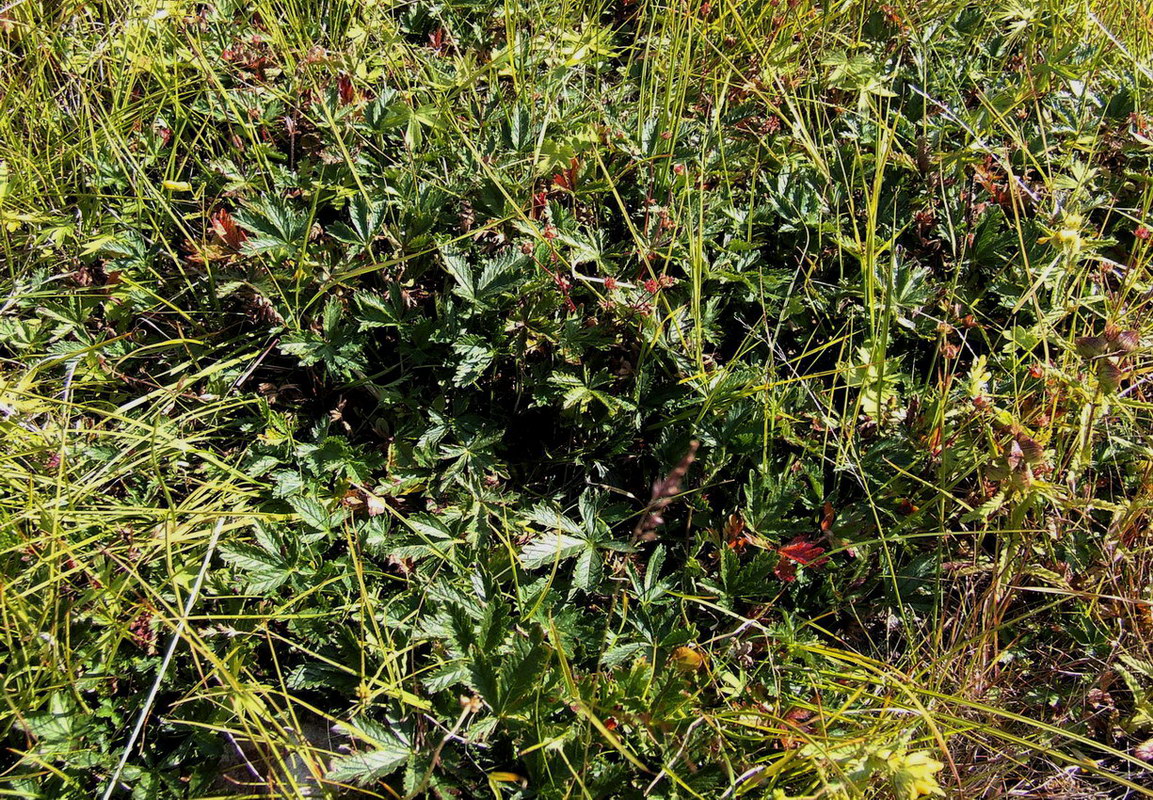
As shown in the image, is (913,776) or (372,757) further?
(372,757)

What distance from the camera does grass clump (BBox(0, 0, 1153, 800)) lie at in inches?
61.1

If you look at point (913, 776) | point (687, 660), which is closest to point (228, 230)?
point (687, 660)

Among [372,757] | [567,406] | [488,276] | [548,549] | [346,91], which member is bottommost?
[372,757]

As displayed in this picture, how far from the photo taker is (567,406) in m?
1.83

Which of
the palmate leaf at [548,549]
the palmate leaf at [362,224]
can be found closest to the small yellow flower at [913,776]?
the palmate leaf at [548,549]

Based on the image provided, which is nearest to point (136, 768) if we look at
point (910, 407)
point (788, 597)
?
point (788, 597)

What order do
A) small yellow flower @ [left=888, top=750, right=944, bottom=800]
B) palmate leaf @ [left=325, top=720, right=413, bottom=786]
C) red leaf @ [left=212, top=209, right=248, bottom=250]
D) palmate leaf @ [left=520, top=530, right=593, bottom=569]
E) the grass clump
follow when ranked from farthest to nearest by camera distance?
1. red leaf @ [left=212, top=209, right=248, bottom=250]
2. palmate leaf @ [left=520, top=530, right=593, bottom=569]
3. the grass clump
4. palmate leaf @ [left=325, top=720, right=413, bottom=786]
5. small yellow flower @ [left=888, top=750, right=944, bottom=800]

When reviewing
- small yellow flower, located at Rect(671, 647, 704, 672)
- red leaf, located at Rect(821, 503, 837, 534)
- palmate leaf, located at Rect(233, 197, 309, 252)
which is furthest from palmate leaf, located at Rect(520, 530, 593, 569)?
palmate leaf, located at Rect(233, 197, 309, 252)

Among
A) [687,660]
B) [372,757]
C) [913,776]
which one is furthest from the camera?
[687,660]

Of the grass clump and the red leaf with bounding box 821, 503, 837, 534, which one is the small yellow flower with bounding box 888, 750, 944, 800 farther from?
the red leaf with bounding box 821, 503, 837, 534

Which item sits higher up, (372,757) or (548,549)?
(548,549)

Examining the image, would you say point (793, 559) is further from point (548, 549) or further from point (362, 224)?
point (362, 224)

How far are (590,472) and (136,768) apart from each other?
109cm

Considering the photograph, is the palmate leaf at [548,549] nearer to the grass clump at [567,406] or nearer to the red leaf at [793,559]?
the grass clump at [567,406]
